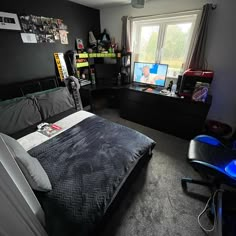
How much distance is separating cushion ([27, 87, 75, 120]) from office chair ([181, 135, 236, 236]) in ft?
6.37

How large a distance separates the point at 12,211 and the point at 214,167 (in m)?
1.44

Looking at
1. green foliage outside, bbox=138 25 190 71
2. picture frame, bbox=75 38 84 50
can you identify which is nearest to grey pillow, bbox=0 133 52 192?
picture frame, bbox=75 38 84 50

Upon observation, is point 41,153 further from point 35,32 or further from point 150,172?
point 35,32

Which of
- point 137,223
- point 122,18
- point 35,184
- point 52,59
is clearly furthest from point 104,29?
point 137,223

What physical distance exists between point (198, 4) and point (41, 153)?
3095 millimetres

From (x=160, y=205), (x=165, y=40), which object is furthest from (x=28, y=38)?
(x=160, y=205)

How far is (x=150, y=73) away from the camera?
2752mm

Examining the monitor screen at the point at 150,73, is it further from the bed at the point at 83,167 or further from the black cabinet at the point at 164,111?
the bed at the point at 83,167

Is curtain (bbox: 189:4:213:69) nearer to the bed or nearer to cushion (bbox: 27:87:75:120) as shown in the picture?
the bed

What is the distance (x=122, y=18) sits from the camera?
2.79m

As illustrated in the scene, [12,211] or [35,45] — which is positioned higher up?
[35,45]

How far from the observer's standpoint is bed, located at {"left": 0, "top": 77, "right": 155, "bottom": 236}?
0.91m

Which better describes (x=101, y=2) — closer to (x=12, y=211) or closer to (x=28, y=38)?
(x=28, y=38)

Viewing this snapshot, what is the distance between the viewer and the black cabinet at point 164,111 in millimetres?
2125
